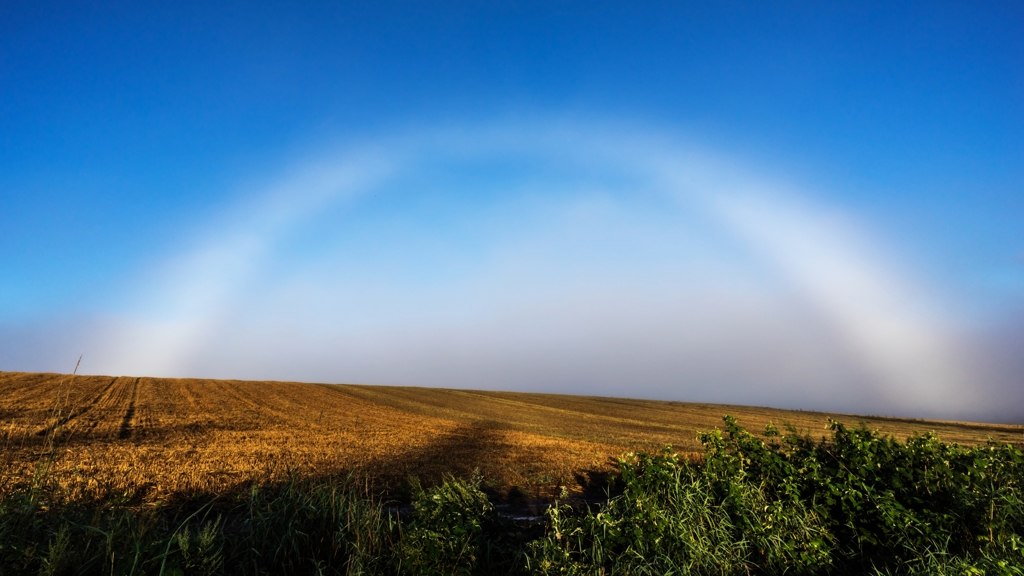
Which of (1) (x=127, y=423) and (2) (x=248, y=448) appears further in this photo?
(1) (x=127, y=423)

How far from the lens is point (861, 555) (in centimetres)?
662

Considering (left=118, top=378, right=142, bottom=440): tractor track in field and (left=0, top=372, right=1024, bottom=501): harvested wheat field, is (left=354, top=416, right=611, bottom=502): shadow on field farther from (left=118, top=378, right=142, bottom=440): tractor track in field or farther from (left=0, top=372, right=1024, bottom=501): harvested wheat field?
(left=118, top=378, right=142, bottom=440): tractor track in field

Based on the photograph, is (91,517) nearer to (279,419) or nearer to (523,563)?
(523,563)

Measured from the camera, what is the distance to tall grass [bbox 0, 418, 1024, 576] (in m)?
4.74

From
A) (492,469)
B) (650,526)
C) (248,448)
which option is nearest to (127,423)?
(248,448)

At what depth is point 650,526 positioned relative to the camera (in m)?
6.28

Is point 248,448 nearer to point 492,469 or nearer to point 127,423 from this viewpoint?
point 492,469

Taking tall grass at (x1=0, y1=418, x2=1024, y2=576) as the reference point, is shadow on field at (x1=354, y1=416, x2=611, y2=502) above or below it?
below

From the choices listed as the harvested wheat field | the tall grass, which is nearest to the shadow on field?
the harvested wheat field

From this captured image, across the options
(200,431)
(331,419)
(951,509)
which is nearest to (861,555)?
(951,509)

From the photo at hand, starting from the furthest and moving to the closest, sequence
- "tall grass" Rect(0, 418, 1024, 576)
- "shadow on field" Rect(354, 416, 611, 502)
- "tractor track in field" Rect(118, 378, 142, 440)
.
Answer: "tractor track in field" Rect(118, 378, 142, 440) < "shadow on field" Rect(354, 416, 611, 502) < "tall grass" Rect(0, 418, 1024, 576)

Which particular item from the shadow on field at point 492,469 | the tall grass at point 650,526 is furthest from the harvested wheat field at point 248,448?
the tall grass at point 650,526

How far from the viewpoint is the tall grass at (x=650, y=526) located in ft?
15.5

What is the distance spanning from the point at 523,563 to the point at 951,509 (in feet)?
19.4
